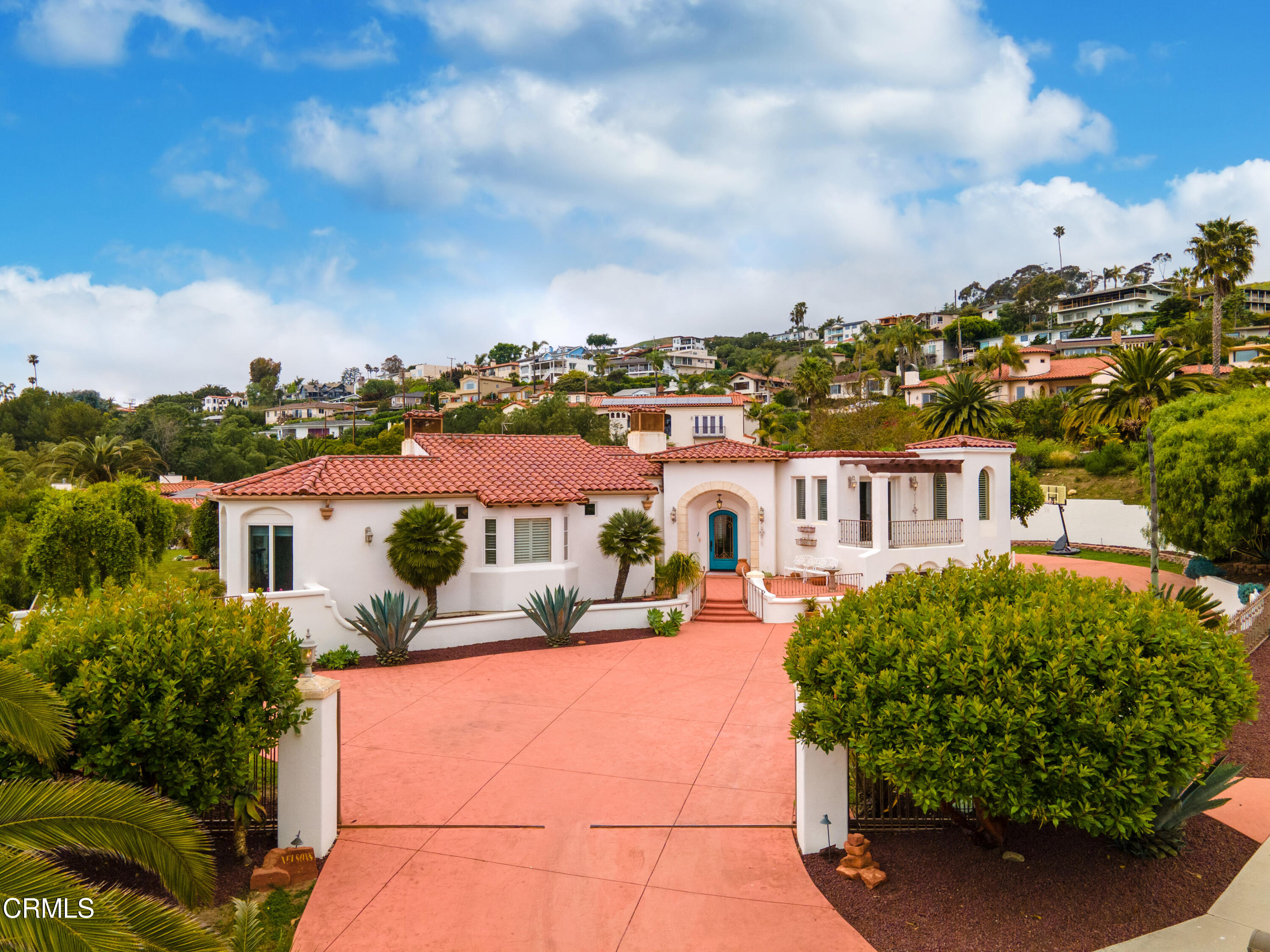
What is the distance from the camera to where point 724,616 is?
2084 cm

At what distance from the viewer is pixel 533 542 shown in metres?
20.4

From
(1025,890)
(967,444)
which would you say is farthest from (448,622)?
(967,444)

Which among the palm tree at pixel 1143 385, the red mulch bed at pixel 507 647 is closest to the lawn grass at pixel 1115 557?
the palm tree at pixel 1143 385

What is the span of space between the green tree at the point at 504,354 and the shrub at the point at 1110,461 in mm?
138642

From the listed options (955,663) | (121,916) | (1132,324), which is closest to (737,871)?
(955,663)

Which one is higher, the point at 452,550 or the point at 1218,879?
the point at 452,550

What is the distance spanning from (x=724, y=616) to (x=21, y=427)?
93758mm

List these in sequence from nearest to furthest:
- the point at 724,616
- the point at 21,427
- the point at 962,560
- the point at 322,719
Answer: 1. the point at 322,719
2. the point at 724,616
3. the point at 962,560
4. the point at 21,427

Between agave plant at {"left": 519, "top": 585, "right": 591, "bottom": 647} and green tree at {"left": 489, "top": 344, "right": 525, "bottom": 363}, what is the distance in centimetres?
15574

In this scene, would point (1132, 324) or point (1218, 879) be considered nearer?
point (1218, 879)

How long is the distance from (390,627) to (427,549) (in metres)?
2.15

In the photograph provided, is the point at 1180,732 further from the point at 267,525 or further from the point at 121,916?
the point at 267,525

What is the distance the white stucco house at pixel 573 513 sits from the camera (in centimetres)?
1806

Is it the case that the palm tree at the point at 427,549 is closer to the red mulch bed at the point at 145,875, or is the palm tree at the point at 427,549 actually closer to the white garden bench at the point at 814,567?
the red mulch bed at the point at 145,875
